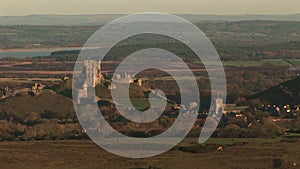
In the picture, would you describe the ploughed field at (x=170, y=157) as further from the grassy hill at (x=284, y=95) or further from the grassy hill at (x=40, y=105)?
the grassy hill at (x=284, y=95)

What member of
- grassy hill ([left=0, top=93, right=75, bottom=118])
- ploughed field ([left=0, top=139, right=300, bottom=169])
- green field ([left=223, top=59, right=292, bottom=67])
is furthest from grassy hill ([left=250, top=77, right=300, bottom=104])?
green field ([left=223, top=59, right=292, bottom=67])

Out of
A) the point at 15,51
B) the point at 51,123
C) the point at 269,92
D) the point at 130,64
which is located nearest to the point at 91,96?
the point at 51,123

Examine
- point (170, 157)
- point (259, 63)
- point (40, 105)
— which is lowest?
point (170, 157)

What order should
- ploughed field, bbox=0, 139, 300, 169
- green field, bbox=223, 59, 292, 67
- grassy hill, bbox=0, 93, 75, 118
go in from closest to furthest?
1. ploughed field, bbox=0, 139, 300, 169
2. grassy hill, bbox=0, 93, 75, 118
3. green field, bbox=223, 59, 292, 67

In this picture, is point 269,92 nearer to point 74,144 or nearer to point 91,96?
point 91,96

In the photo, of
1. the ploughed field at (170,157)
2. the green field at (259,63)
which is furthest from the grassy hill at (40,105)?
the green field at (259,63)

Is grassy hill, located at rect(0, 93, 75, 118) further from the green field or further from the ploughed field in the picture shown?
the green field

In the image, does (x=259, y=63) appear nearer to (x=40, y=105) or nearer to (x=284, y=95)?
(x=284, y=95)

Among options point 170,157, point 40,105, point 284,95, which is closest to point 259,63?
point 284,95
